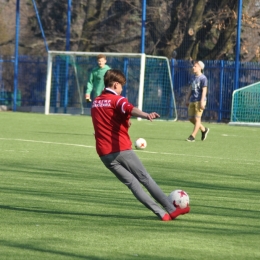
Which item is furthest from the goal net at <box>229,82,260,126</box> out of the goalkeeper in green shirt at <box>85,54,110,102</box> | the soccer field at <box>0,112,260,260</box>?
the soccer field at <box>0,112,260,260</box>

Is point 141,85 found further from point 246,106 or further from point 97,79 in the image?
point 97,79

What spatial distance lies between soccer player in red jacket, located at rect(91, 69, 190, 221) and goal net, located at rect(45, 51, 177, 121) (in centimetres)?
1975

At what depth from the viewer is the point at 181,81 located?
31281 mm

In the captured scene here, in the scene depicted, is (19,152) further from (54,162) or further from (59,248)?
(59,248)

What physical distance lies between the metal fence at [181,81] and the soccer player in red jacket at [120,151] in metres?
21.2

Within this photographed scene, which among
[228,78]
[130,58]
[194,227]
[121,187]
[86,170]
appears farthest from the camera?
[130,58]

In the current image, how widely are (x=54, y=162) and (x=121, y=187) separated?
3176mm

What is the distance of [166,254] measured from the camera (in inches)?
251

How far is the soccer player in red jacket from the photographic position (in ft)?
26.6

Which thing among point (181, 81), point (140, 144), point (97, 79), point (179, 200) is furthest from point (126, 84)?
point (179, 200)

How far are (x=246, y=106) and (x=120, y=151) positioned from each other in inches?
782

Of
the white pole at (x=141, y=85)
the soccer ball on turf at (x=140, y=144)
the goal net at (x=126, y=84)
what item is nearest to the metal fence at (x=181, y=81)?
the goal net at (x=126, y=84)

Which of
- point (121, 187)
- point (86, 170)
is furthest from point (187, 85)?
point (121, 187)

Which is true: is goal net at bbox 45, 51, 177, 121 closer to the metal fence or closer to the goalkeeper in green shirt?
the metal fence
